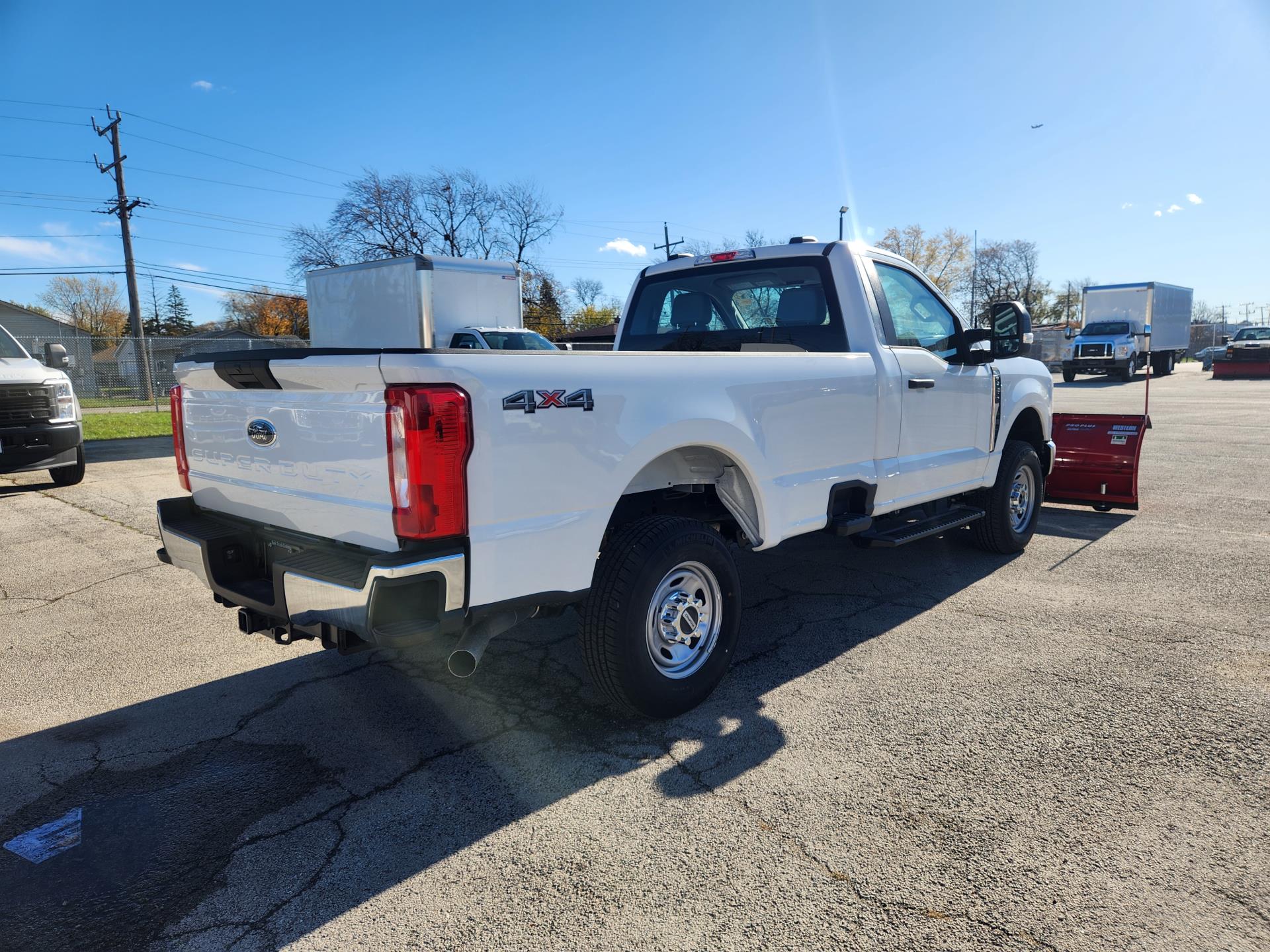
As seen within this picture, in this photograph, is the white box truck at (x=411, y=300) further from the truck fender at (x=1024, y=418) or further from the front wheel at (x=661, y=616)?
the front wheel at (x=661, y=616)

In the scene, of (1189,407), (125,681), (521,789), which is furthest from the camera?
(1189,407)

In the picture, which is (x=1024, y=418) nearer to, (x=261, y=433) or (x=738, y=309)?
(x=738, y=309)

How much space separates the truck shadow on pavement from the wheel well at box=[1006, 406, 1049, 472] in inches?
102

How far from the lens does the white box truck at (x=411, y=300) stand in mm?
15875

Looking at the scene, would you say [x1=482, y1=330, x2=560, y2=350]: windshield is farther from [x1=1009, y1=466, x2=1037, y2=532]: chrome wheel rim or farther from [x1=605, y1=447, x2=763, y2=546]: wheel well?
[x1=605, y1=447, x2=763, y2=546]: wheel well

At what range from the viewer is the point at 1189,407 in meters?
18.9

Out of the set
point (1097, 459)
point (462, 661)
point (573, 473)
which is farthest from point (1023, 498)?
point (462, 661)

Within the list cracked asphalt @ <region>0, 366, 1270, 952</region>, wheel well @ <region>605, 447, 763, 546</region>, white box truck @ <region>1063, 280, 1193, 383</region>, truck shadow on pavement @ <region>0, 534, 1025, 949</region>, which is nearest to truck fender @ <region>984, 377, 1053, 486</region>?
cracked asphalt @ <region>0, 366, 1270, 952</region>

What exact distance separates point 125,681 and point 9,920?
1904mm

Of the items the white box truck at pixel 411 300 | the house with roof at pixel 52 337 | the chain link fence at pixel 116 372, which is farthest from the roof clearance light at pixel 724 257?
the chain link fence at pixel 116 372

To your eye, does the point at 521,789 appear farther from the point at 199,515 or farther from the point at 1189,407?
the point at 1189,407

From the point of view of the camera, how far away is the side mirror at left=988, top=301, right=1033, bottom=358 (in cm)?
522

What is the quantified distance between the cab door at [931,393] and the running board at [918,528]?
0.57 feet

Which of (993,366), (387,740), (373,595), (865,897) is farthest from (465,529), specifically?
(993,366)
